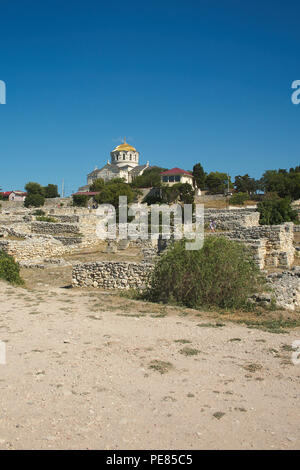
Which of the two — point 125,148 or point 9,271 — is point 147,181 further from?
point 9,271

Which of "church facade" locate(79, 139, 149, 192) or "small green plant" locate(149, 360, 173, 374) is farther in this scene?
"church facade" locate(79, 139, 149, 192)

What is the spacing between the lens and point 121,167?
9444 cm

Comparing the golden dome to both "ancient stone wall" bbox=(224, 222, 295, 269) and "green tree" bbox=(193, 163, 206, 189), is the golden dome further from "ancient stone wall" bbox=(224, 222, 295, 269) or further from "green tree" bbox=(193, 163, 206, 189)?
"ancient stone wall" bbox=(224, 222, 295, 269)

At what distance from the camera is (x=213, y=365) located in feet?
16.9

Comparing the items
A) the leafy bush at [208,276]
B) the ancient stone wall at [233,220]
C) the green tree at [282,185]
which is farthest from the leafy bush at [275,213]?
the green tree at [282,185]

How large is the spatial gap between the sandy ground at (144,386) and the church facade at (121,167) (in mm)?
81103

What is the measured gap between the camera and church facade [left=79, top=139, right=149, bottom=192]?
88562 millimetres

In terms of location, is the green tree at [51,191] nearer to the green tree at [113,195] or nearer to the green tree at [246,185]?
the green tree at [113,195]

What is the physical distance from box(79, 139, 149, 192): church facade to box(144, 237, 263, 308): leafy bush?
78187 millimetres

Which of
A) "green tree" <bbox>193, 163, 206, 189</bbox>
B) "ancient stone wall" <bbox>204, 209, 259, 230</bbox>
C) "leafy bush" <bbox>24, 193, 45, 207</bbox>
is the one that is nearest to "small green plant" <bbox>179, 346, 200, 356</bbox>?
"ancient stone wall" <bbox>204, 209, 259, 230</bbox>

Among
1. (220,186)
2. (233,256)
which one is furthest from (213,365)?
(220,186)

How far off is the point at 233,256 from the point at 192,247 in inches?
39.7

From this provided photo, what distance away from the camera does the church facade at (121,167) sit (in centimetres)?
8856

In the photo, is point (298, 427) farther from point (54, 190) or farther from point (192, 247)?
point (54, 190)
